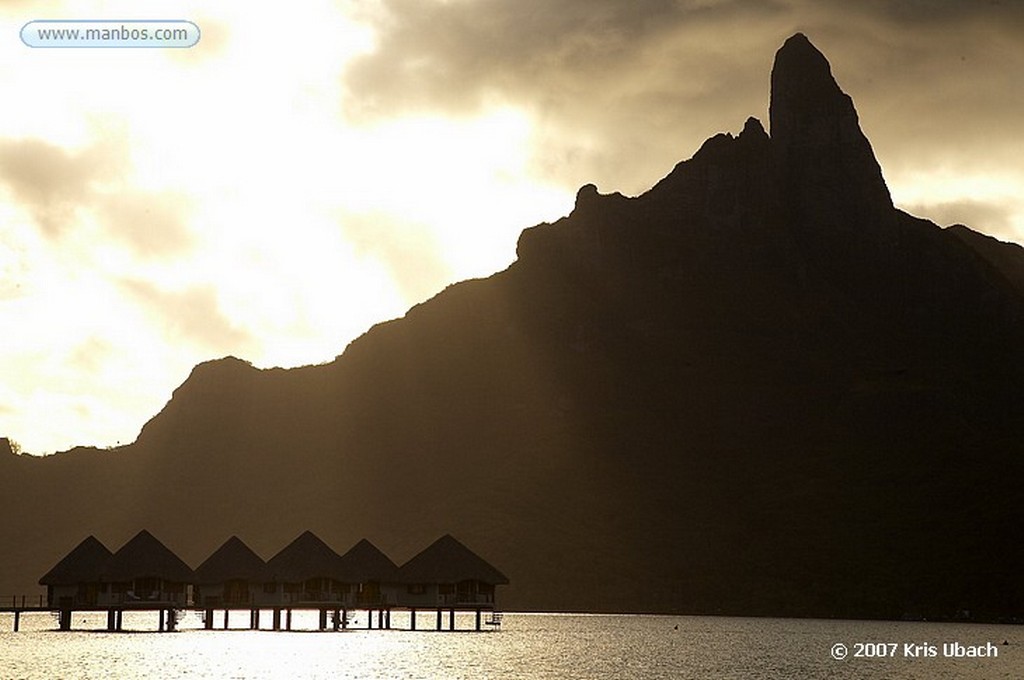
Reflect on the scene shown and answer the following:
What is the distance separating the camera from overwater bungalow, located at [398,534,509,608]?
12744 cm

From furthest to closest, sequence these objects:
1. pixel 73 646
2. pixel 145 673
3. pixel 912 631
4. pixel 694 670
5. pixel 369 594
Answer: pixel 912 631, pixel 369 594, pixel 73 646, pixel 694 670, pixel 145 673

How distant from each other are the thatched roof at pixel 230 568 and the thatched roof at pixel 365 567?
6.58 m

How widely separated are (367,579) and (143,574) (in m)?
18.3

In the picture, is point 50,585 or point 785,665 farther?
point 50,585

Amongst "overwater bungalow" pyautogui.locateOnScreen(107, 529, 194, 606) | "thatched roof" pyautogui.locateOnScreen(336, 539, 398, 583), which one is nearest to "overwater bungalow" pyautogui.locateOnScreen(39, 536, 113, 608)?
"overwater bungalow" pyautogui.locateOnScreen(107, 529, 194, 606)

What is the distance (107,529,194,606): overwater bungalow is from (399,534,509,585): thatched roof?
61.7 ft

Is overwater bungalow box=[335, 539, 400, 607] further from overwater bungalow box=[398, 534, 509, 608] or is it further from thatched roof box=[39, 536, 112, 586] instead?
thatched roof box=[39, 536, 112, 586]

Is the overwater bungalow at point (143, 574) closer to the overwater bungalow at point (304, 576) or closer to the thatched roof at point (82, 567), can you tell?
the thatched roof at point (82, 567)

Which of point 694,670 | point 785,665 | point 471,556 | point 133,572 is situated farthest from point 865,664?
point 133,572

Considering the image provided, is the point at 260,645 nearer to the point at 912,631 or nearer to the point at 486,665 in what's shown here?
the point at 486,665

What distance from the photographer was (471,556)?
428ft

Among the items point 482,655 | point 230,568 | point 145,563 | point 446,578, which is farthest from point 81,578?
point 482,655

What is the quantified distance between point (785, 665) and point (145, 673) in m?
42.7

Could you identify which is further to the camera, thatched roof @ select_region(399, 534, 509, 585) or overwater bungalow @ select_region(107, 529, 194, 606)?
thatched roof @ select_region(399, 534, 509, 585)
